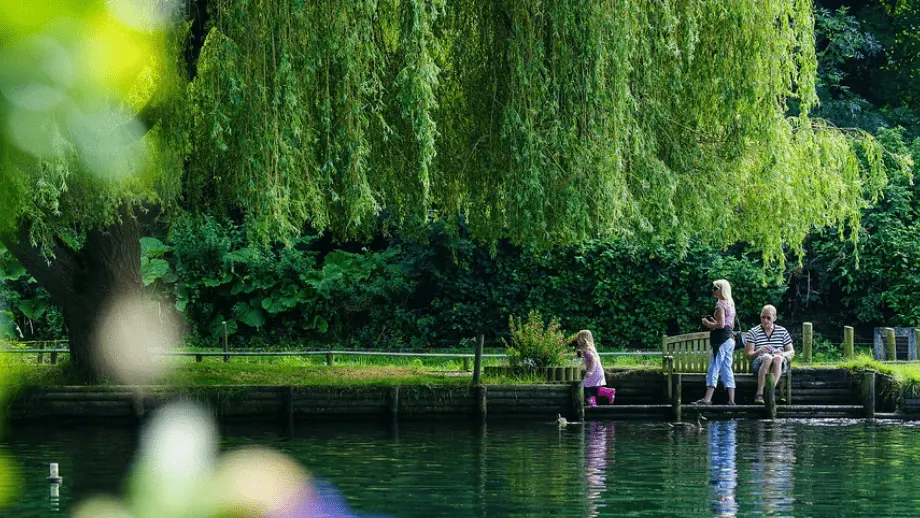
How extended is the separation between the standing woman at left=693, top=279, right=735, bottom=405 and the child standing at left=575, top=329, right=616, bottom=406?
1423 mm

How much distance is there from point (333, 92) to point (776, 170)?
7.17 m

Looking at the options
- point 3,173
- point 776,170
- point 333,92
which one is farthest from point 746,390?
point 3,173

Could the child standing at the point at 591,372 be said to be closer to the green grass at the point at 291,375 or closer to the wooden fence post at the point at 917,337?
the green grass at the point at 291,375

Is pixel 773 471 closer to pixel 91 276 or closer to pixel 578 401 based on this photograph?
pixel 578 401

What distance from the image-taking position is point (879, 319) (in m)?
26.4

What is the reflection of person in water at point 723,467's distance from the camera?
12266mm

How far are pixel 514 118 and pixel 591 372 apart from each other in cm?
626

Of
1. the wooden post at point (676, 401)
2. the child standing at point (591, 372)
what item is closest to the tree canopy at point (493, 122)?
the wooden post at point (676, 401)

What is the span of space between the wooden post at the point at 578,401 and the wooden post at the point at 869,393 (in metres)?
4.40

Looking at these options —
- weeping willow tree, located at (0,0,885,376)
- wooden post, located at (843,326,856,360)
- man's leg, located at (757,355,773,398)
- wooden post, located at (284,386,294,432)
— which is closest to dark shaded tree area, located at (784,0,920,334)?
wooden post, located at (843,326,856,360)

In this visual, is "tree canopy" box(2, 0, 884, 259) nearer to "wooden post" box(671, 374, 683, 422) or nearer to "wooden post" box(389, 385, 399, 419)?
"wooden post" box(671, 374, 683, 422)

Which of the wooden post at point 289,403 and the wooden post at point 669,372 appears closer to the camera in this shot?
the wooden post at point 289,403

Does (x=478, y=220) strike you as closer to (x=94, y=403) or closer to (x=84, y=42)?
(x=94, y=403)

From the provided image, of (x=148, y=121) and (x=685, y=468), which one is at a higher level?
(x=148, y=121)
